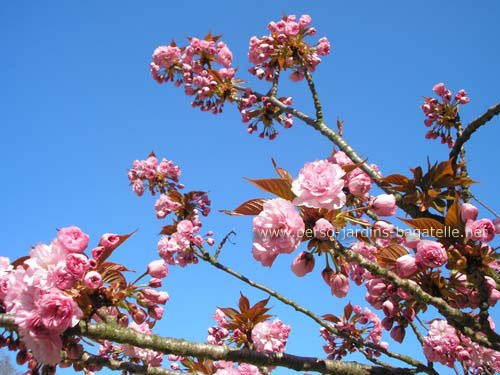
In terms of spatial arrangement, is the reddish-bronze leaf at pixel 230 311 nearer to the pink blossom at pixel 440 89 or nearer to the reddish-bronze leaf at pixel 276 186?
the reddish-bronze leaf at pixel 276 186

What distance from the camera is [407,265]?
6.91 feet

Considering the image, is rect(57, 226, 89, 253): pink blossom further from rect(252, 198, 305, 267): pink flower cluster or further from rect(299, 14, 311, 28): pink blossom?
rect(299, 14, 311, 28): pink blossom

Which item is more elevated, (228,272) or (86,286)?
(228,272)

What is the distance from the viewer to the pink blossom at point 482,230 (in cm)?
203

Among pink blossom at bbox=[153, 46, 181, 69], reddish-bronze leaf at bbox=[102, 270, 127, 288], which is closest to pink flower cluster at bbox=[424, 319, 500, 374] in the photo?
reddish-bronze leaf at bbox=[102, 270, 127, 288]

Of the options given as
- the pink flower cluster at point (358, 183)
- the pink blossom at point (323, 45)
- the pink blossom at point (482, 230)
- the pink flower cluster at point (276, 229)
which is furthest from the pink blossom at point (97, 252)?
the pink blossom at point (323, 45)

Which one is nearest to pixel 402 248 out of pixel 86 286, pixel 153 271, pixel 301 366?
pixel 301 366

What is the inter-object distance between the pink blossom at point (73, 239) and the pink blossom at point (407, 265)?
161cm

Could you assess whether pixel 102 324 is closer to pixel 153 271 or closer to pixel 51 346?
pixel 51 346

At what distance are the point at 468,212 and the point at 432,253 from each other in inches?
11.7

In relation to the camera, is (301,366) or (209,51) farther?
(209,51)

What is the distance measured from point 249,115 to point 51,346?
4.41 m

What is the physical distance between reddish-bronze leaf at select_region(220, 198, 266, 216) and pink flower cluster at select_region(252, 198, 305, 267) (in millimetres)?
126

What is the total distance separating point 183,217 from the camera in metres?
5.79
